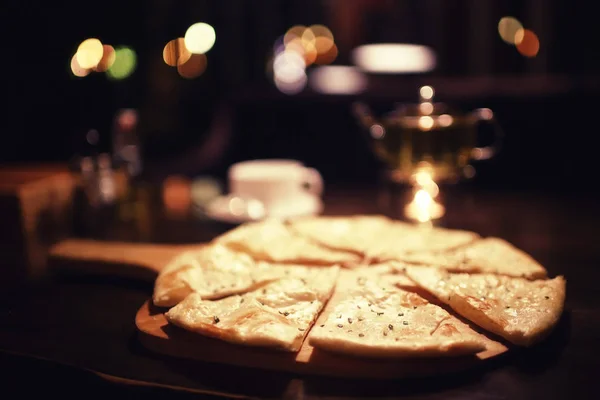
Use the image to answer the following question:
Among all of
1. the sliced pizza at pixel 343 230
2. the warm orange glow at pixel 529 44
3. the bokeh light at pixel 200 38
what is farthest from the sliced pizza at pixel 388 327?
the warm orange glow at pixel 529 44

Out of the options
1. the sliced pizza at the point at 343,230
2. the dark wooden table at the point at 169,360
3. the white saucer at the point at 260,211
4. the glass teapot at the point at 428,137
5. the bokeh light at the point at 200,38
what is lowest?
the dark wooden table at the point at 169,360

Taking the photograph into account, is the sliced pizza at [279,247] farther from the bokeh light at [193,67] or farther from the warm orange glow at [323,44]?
the warm orange glow at [323,44]

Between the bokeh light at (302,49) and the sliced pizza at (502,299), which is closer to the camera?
the sliced pizza at (502,299)

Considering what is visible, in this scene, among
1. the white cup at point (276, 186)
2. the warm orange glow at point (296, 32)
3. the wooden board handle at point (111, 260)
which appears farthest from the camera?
the warm orange glow at point (296, 32)

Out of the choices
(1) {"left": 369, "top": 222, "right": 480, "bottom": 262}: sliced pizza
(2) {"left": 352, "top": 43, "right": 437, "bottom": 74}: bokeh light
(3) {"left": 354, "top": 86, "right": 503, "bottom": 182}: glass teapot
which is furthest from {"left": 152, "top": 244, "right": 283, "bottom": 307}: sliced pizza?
(2) {"left": 352, "top": 43, "right": 437, "bottom": 74}: bokeh light

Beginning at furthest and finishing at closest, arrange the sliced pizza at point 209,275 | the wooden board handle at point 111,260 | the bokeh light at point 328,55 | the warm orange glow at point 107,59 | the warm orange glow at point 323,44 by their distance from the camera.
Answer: the bokeh light at point 328,55, the warm orange glow at point 323,44, the warm orange glow at point 107,59, the wooden board handle at point 111,260, the sliced pizza at point 209,275

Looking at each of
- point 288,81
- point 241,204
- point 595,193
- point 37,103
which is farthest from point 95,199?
point 288,81

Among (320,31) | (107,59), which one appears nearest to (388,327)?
(107,59)
